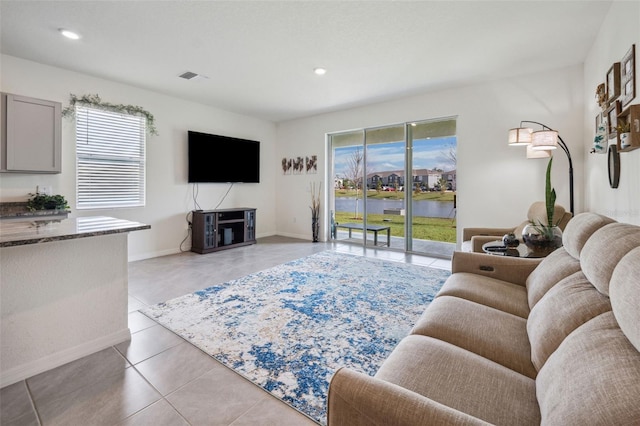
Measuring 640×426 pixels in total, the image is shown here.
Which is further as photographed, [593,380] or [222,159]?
[222,159]

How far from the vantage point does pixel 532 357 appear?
119 centimetres

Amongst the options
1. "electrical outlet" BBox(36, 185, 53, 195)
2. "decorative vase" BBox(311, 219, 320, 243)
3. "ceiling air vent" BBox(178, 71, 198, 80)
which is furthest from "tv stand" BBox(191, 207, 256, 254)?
"ceiling air vent" BBox(178, 71, 198, 80)

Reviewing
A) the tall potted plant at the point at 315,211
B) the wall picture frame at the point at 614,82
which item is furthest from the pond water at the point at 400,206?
the wall picture frame at the point at 614,82

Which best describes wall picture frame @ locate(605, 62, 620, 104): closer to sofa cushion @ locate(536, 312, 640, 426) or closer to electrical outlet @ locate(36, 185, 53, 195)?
sofa cushion @ locate(536, 312, 640, 426)

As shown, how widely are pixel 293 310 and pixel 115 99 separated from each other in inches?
164

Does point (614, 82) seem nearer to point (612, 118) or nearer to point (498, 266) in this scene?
point (612, 118)

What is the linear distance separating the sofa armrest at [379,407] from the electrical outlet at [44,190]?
4654 mm

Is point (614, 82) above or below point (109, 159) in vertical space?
above

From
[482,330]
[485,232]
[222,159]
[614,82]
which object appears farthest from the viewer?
[222,159]

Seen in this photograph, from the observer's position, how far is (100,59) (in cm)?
360

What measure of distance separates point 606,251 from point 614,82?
6.91ft

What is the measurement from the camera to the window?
4.14 metres

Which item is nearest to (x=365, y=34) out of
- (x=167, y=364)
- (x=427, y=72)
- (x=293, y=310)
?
(x=427, y=72)

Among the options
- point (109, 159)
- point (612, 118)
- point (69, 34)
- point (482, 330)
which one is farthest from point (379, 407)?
point (109, 159)
